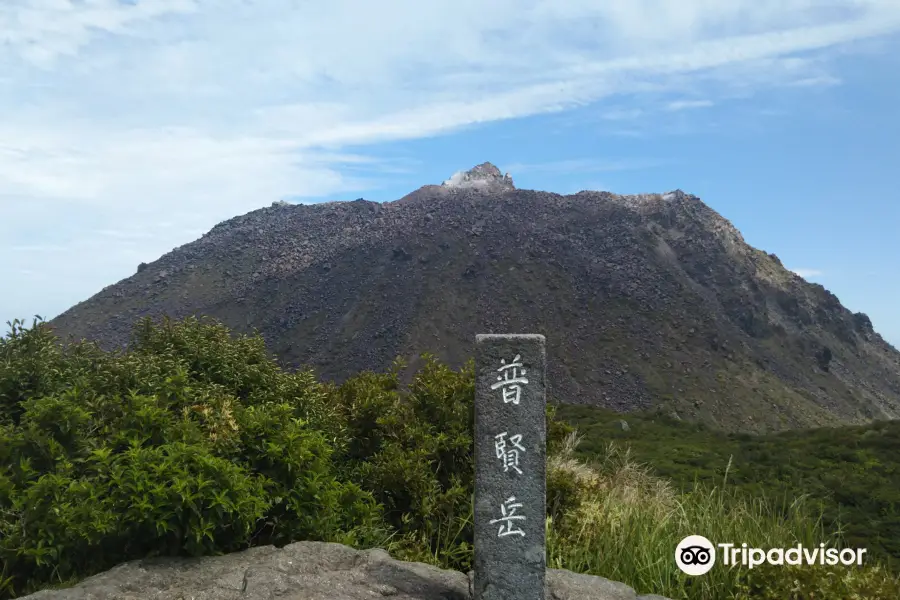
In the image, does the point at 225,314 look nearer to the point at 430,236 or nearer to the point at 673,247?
the point at 430,236

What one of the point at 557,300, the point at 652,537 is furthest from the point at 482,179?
the point at 652,537

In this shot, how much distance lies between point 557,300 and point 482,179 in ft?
77.7

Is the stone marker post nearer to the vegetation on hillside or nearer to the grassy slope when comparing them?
the vegetation on hillside

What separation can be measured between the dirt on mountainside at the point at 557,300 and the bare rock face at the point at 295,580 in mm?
30195

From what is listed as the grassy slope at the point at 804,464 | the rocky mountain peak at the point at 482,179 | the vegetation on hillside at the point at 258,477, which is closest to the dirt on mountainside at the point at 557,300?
the rocky mountain peak at the point at 482,179

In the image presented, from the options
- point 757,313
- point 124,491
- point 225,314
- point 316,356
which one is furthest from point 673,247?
point 124,491

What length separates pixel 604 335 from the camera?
43281 millimetres

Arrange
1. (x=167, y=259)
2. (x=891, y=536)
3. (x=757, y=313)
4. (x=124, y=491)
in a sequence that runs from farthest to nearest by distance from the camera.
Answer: (x=167, y=259)
(x=757, y=313)
(x=891, y=536)
(x=124, y=491)

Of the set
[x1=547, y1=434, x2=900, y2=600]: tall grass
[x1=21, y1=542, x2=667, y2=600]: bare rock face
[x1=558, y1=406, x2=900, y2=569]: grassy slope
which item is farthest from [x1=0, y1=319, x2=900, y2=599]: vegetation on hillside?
[x1=558, y1=406, x2=900, y2=569]: grassy slope

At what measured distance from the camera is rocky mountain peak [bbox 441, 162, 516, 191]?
65.4m

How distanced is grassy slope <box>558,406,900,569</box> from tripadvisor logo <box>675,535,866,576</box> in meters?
4.49

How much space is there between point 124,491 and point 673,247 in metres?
53.4

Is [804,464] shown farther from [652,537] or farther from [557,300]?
[557,300]

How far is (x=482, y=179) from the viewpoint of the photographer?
6694 cm
